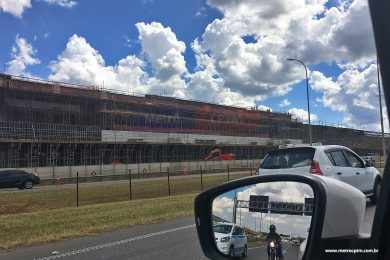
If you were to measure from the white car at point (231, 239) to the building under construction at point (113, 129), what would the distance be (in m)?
47.4

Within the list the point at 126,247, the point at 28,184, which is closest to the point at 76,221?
the point at 126,247

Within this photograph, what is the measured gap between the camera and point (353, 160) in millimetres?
12844

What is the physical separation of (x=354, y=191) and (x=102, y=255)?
30.8ft

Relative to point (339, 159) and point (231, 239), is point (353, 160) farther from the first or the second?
point (231, 239)

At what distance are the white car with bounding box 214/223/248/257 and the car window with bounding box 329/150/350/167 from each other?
968cm

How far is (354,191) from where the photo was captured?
7.95ft

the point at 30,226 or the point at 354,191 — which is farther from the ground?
the point at 354,191

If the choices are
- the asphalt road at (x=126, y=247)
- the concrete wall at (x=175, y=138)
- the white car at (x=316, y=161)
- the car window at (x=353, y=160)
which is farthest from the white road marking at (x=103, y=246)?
the concrete wall at (x=175, y=138)

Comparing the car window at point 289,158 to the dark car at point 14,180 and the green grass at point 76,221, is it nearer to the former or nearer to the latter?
the green grass at point 76,221

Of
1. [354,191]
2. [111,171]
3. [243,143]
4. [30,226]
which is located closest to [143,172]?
[111,171]

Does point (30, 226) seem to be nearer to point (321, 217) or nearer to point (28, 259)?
point (28, 259)

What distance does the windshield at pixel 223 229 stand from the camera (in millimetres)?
3018

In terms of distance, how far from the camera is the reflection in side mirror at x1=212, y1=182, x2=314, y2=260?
2549 millimetres

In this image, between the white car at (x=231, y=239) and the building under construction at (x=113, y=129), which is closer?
the white car at (x=231, y=239)
